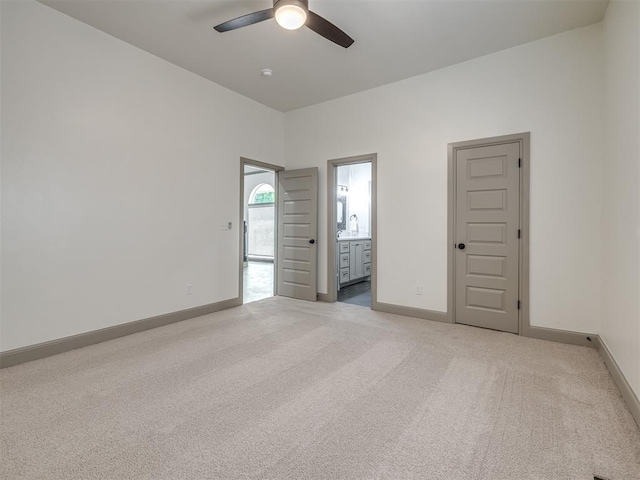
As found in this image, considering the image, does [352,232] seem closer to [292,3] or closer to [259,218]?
[259,218]

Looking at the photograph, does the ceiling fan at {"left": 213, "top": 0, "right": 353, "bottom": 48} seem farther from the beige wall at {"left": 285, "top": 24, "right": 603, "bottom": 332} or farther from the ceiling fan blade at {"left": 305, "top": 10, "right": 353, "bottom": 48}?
the beige wall at {"left": 285, "top": 24, "right": 603, "bottom": 332}

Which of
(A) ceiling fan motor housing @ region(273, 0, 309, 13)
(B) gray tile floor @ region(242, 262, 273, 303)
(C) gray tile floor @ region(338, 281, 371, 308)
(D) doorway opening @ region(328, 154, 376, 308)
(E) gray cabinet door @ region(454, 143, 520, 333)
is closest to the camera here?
(A) ceiling fan motor housing @ region(273, 0, 309, 13)

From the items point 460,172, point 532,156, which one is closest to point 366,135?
point 460,172

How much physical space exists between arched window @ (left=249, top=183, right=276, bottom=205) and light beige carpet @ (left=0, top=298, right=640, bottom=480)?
24.3 feet

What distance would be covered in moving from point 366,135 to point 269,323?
287 centimetres

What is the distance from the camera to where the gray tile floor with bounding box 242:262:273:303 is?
5438mm

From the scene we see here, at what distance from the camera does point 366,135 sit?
451 centimetres

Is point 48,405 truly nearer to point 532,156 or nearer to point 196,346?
point 196,346

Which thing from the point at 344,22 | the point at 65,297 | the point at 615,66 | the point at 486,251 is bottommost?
the point at 65,297

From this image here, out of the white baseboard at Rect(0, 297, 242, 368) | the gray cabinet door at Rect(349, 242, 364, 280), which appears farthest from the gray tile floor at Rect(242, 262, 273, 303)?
the gray cabinet door at Rect(349, 242, 364, 280)

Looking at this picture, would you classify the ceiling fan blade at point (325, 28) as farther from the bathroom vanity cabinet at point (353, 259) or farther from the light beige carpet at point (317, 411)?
the bathroom vanity cabinet at point (353, 259)

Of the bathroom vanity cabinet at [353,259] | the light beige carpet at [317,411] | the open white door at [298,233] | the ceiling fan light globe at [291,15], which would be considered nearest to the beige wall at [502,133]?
the open white door at [298,233]

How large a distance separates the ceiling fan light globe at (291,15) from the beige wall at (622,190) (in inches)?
87.4

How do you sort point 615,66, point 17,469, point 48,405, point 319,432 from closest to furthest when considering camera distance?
1. point 17,469
2. point 319,432
3. point 48,405
4. point 615,66
